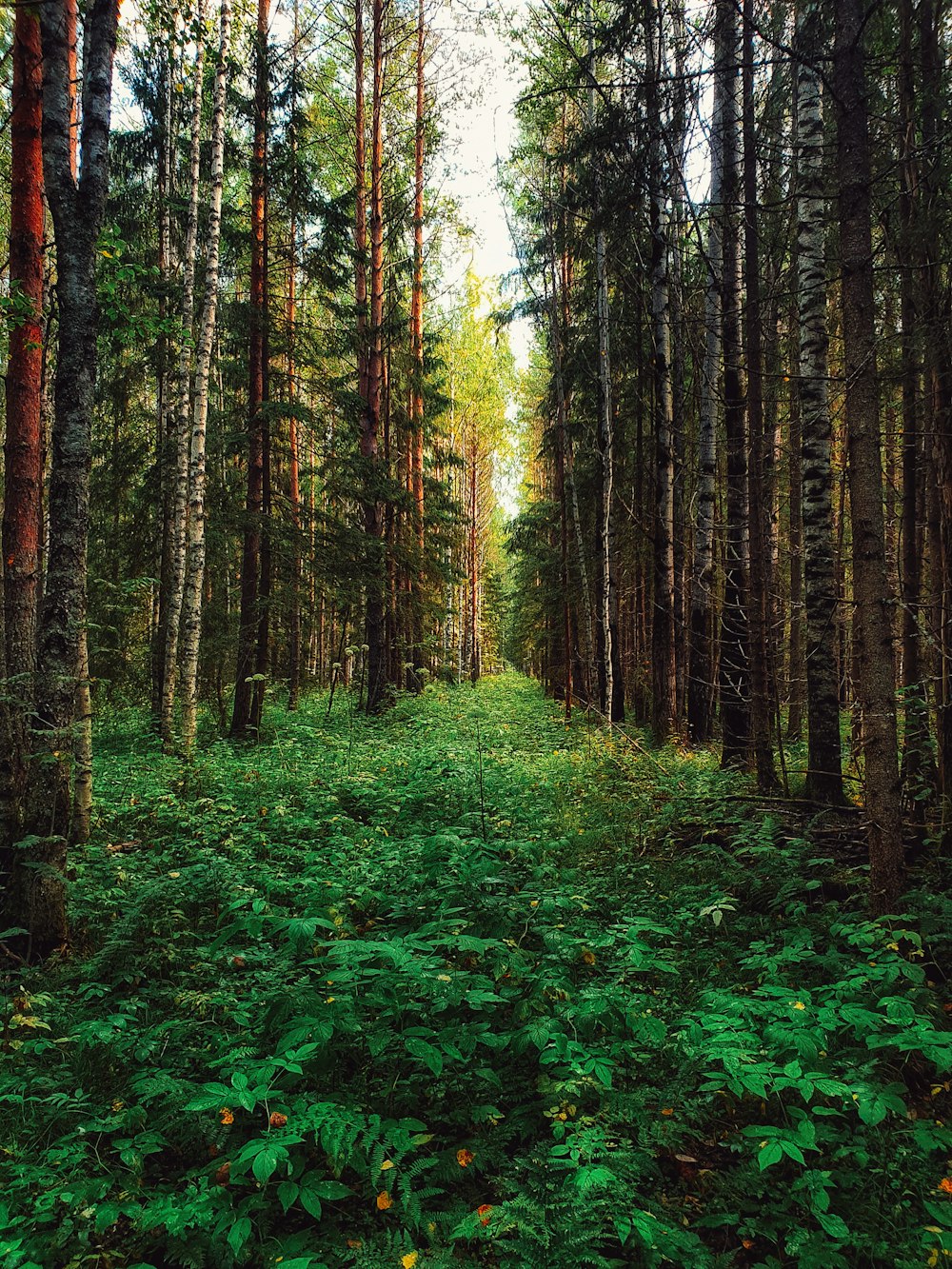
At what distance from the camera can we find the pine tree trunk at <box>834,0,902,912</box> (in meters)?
3.59

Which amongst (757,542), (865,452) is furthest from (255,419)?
(865,452)

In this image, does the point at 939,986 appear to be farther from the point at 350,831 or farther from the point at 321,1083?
the point at 350,831

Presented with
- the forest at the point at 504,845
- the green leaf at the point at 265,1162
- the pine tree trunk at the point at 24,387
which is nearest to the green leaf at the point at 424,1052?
the forest at the point at 504,845

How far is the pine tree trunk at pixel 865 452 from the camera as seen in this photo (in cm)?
359

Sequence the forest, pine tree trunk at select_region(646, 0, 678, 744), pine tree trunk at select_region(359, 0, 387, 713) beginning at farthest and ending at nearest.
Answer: pine tree trunk at select_region(359, 0, 387, 713) → pine tree trunk at select_region(646, 0, 678, 744) → the forest

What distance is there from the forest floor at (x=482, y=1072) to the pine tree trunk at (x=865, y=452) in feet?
2.37

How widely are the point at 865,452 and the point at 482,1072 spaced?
Answer: 12.7 feet

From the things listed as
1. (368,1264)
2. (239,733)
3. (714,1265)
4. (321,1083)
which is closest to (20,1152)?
(321,1083)

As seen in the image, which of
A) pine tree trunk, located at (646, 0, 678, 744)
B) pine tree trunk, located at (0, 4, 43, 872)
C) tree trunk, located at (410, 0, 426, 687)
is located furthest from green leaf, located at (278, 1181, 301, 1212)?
tree trunk, located at (410, 0, 426, 687)

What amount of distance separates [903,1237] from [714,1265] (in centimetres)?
66

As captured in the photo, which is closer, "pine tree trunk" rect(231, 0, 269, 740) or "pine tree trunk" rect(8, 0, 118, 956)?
"pine tree trunk" rect(8, 0, 118, 956)

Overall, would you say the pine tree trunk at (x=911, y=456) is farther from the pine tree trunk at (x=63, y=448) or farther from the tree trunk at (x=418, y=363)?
the tree trunk at (x=418, y=363)

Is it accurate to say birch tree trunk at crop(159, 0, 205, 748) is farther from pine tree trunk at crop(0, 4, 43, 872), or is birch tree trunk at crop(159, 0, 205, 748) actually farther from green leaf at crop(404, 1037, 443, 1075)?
green leaf at crop(404, 1037, 443, 1075)

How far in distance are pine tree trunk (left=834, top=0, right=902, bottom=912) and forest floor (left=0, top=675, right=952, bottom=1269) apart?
0.72 m
